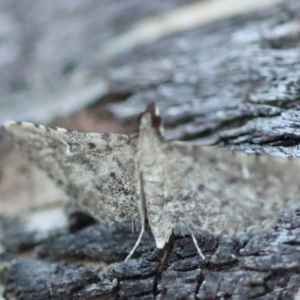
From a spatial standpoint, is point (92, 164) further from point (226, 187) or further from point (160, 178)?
point (226, 187)

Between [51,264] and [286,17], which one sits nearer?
[51,264]

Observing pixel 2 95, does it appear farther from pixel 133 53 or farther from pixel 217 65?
pixel 217 65

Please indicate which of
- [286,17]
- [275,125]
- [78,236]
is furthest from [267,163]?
[286,17]

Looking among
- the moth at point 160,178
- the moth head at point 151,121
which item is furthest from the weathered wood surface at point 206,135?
the moth head at point 151,121

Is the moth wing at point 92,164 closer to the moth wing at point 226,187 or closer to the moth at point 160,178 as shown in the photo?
the moth at point 160,178

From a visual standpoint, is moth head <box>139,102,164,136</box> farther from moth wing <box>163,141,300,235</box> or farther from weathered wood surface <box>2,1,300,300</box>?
weathered wood surface <box>2,1,300,300</box>

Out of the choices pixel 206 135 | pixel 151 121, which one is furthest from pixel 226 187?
pixel 206 135

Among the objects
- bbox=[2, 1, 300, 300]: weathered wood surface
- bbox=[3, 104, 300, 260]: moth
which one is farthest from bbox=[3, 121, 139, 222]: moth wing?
bbox=[2, 1, 300, 300]: weathered wood surface

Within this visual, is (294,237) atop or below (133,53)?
below
